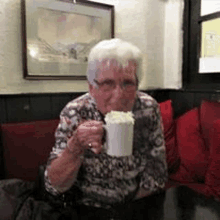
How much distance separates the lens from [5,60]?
1.71m

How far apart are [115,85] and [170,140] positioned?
1220 millimetres

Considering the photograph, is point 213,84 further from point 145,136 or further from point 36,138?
point 36,138

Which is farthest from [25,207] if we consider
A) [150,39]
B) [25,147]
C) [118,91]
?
[150,39]

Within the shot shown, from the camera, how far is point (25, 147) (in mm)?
1598

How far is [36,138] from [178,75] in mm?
1541

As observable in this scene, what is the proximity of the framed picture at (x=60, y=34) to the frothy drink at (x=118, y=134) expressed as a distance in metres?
1.26

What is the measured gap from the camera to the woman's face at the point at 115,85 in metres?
0.89

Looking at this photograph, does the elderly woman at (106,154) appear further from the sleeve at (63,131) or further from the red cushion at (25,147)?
the red cushion at (25,147)

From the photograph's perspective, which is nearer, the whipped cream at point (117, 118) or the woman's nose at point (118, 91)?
the whipped cream at point (117, 118)

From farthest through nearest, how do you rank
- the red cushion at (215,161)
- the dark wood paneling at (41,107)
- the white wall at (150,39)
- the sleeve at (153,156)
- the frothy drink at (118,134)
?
the white wall at (150,39), the dark wood paneling at (41,107), the red cushion at (215,161), the sleeve at (153,156), the frothy drink at (118,134)

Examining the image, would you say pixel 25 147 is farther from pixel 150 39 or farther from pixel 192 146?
pixel 150 39

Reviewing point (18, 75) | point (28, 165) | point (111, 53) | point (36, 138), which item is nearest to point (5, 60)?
point (18, 75)

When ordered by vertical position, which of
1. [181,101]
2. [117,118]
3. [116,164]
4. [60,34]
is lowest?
[116,164]

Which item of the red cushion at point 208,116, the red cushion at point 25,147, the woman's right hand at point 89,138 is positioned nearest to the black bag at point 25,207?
the woman's right hand at point 89,138
